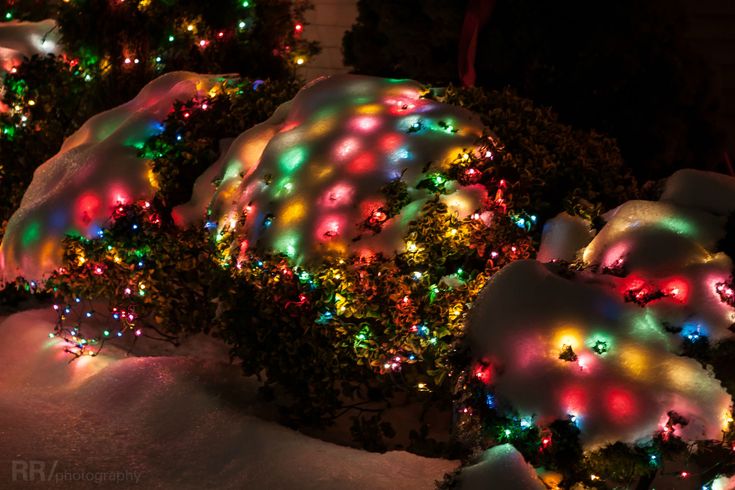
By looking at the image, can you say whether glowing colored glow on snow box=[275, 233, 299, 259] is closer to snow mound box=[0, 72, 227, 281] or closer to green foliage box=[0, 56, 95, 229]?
snow mound box=[0, 72, 227, 281]

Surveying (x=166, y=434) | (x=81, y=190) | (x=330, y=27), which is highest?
(x=81, y=190)

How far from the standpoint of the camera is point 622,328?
3504 millimetres

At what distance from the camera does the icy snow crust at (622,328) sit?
3.32 meters

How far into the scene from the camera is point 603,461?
129 inches

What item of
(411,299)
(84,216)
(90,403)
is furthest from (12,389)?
(411,299)

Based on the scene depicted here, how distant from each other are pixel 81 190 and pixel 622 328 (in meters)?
3.32

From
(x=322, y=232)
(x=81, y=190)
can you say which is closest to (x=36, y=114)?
(x=81, y=190)

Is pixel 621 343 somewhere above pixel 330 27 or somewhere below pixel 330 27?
above

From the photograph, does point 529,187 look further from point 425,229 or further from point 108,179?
point 108,179

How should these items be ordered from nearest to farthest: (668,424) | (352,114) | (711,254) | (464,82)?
(668,424), (711,254), (352,114), (464,82)

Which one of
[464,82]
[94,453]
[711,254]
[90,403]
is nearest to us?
[711,254]

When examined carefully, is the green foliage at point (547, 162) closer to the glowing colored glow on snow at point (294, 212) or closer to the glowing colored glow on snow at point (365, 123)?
the glowing colored glow on snow at point (365, 123)

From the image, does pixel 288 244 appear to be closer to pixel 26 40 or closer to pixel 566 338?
pixel 566 338

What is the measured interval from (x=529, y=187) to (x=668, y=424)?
1644 mm
